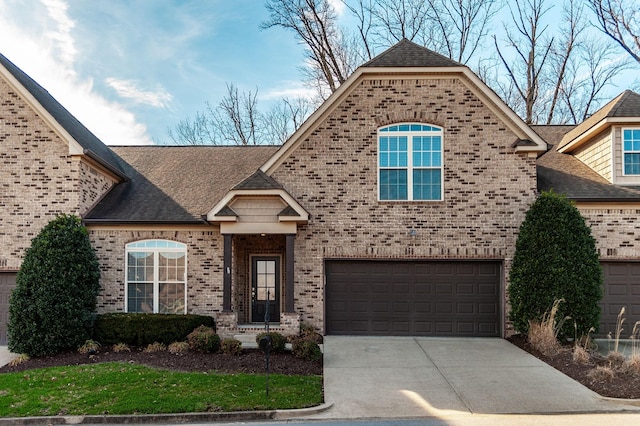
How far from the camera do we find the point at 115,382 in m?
8.02

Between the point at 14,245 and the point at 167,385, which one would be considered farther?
the point at 14,245

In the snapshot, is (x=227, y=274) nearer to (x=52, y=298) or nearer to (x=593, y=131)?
(x=52, y=298)

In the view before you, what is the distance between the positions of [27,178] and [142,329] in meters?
5.53

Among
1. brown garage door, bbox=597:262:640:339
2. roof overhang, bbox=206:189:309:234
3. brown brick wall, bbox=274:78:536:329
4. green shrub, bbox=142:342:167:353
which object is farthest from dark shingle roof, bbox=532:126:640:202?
green shrub, bbox=142:342:167:353

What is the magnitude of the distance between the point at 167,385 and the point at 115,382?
1.02 meters

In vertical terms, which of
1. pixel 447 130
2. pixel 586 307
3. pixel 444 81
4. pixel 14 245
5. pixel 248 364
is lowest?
pixel 248 364

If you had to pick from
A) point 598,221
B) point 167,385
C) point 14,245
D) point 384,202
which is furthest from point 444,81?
point 14,245

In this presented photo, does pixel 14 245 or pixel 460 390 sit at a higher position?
pixel 14 245

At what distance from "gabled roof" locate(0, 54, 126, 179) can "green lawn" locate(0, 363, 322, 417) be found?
245 inches

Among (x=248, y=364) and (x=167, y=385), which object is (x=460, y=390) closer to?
(x=248, y=364)

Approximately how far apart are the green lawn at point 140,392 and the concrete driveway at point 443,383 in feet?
2.52

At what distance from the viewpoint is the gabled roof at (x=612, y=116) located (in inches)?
481

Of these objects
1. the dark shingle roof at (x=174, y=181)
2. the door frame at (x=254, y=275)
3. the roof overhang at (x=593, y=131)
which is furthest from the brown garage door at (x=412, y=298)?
the roof overhang at (x=593, y=131)

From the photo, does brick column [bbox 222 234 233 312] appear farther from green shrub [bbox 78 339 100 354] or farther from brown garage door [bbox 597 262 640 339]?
brown garage door [bbox 597 262 640 339]
